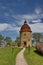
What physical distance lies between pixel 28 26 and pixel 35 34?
22.9 m

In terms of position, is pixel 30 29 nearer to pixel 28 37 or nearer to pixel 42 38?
pixel 28 37

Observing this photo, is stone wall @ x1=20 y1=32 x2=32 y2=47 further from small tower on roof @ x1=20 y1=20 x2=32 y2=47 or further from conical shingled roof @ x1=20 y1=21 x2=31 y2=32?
conical shingled roof @ x1=20 y1=21 x2=31 y2=32

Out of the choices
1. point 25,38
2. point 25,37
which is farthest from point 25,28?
point 25,38

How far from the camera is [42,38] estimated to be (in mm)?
82938

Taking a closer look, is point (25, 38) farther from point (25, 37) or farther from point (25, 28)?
point (25, 28)

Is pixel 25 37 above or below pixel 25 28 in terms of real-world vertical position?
below

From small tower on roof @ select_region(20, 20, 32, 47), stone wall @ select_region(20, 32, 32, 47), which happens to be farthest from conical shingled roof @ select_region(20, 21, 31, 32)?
stone wall @ select_region(20, 32, 32, 47)

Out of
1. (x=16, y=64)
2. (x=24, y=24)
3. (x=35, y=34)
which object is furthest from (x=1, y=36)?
(x=16, y=64)

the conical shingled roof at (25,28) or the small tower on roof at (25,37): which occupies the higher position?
the conical shingled roof at (25,28)

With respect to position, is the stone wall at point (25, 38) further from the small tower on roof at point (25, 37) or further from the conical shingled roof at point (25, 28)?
the conical shingled roof at point (25, 28)

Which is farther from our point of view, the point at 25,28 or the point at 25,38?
the point at 25,28

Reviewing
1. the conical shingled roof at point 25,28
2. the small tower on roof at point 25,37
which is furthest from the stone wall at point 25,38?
the conical shingled roof at point 25,28

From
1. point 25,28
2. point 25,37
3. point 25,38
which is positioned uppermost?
point 25,28

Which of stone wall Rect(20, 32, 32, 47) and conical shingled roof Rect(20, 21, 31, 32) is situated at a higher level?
conical shingled roof Rect(20, 21, 31, 32)
